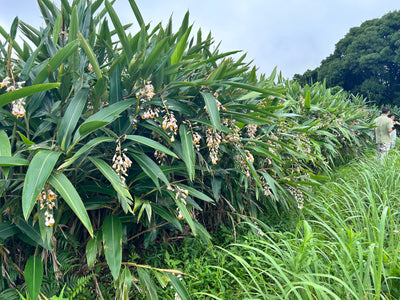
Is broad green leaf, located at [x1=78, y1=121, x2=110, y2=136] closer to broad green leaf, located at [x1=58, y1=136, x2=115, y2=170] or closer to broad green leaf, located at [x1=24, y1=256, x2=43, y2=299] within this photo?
broad green leaf, located at [x1=58, y1=136, x2=115, y2=170]

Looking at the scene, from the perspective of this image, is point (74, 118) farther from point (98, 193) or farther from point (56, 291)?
point (56, 291)

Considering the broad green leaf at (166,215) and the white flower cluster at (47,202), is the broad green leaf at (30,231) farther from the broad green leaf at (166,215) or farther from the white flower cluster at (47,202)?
the broad green leaf at (166,215)

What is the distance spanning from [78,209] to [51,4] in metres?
1.22

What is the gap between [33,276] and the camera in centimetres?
112

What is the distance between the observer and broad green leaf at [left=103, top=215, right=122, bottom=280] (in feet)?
3.80

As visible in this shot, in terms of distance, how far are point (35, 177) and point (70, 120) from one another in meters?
0.33

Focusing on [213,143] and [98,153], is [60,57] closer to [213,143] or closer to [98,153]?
[98,153]

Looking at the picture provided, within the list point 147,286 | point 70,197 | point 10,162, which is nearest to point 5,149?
point 10,162

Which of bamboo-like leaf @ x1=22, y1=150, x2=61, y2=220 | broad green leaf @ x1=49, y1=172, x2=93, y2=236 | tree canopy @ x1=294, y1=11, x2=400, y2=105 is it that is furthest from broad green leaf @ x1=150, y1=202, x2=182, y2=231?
tree canopy @ x1=294, y1=11, x2=400, y2=105

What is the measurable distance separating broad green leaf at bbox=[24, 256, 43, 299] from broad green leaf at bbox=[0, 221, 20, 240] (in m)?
0.14

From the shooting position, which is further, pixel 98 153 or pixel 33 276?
pixel 98 153

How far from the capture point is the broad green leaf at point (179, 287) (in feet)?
4.26

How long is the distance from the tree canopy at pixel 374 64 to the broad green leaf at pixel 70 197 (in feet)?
58.8

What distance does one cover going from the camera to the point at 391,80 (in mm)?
17500
